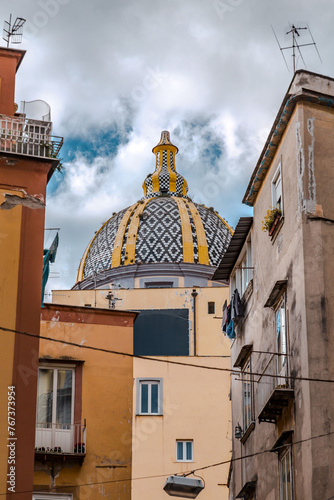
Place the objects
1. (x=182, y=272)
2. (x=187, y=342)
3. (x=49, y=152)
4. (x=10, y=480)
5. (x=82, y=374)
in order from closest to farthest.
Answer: (x=10, y=480) < (x=49, y=152) < (x=82, y=374) < (x=187, y=342) < (x=182, y=272)

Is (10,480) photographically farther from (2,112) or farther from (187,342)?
(187,342)

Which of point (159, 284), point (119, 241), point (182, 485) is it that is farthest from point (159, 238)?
point (182, 485)

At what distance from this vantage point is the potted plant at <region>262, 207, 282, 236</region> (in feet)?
72.0

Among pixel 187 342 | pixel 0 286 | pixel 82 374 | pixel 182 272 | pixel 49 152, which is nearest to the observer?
pixel 0 286

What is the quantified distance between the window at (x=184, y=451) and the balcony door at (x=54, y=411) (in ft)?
29.4

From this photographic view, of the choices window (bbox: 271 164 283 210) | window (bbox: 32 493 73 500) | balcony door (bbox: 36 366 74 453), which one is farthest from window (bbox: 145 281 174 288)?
window (bbox: 271 164 283 210)

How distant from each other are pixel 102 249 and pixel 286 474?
34.6m

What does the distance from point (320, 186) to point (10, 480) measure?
8.04 meters

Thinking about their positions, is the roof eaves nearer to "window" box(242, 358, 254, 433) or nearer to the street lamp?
"window" box(242, 358, 254, 433)

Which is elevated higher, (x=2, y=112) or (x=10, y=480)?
(x=2, y=112)

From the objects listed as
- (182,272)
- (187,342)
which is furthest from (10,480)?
(182,272)

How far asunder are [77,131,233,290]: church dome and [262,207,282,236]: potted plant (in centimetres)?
2950

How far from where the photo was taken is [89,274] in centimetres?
5372

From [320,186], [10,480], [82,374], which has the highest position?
[320,186]
